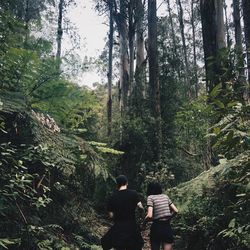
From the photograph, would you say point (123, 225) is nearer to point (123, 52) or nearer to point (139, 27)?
point (139, 27)

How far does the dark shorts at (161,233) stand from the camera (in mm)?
5262

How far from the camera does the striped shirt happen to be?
5.31m

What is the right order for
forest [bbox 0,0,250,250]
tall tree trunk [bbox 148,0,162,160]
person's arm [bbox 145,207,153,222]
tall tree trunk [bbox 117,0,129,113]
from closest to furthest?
forest [bbox 0,0,250,250] < person's arm [bbox 145,207,153,222] < tall tree trunk [bbox 148,0,162,160] < tall tree trunk [bbox 117,0,129,113]

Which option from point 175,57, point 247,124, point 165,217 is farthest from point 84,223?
point 175,57

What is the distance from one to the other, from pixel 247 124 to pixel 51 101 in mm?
3083

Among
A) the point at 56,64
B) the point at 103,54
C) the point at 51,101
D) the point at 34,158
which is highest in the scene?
the point at 103,54

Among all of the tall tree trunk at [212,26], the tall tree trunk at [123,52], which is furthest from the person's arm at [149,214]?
the tall tree trunk at [123,52]

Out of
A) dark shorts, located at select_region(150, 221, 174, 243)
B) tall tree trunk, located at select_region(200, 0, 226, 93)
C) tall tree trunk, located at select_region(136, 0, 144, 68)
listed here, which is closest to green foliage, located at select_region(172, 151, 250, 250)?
dark shorts, located at select_region(150, 221, 174, 243)

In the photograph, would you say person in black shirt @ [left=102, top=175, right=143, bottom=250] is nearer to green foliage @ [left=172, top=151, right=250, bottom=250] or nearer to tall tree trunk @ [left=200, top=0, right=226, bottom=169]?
green foliage @ [left=172, top=151, right=250, bottom=250]

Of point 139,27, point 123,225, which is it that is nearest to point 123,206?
point 123,225

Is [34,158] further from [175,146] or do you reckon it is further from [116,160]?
[175,146]

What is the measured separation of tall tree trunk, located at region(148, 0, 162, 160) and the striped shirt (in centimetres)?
707

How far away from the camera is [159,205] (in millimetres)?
5371

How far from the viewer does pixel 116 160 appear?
41.7 ft
